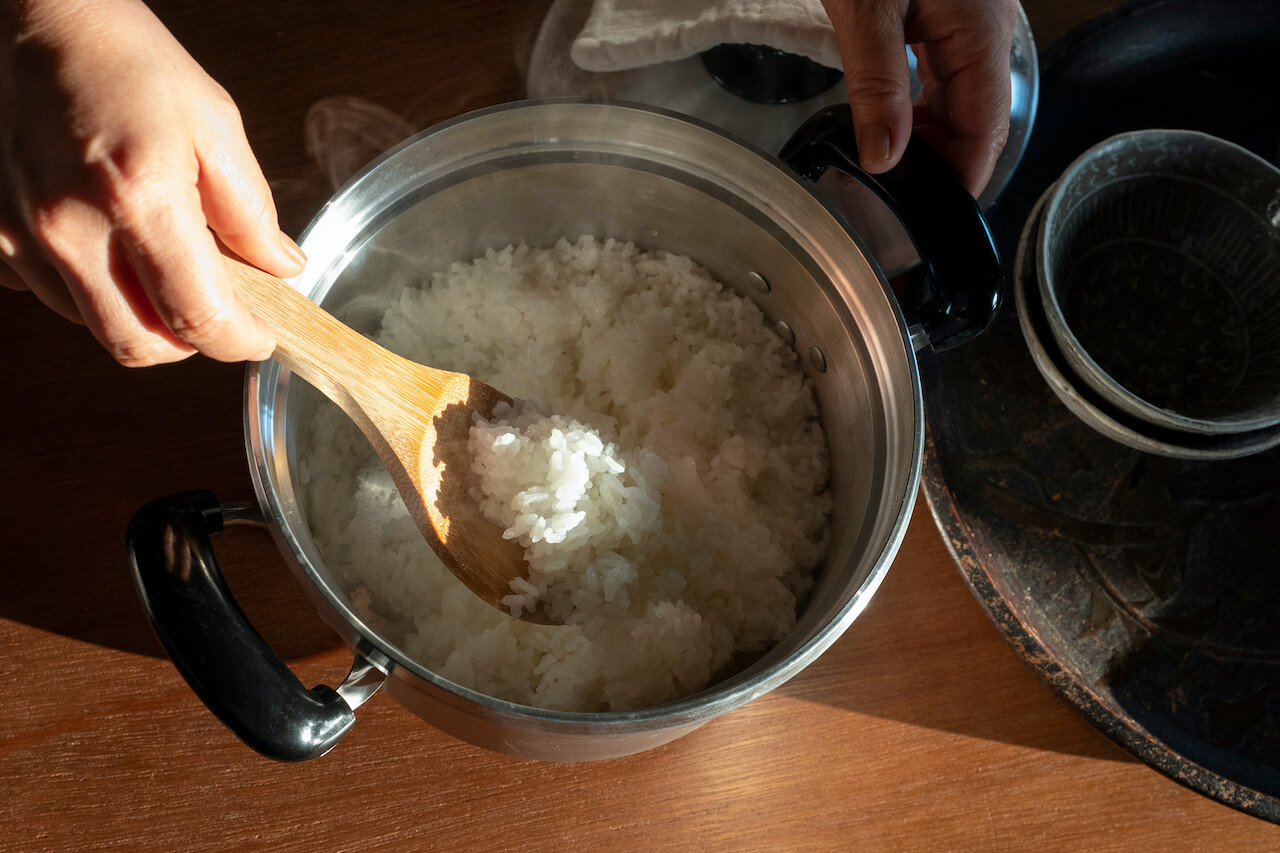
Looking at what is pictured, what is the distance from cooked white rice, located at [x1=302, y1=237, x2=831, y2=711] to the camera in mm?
721

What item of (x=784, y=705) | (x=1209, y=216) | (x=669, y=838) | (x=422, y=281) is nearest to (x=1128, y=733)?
(x=784, y=705)

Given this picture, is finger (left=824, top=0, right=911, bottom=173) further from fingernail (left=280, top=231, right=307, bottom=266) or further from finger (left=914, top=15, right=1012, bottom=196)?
fingernail (left=280, top=231, right=307, bottom=266)

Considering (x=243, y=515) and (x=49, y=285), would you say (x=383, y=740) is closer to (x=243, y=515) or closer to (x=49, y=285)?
(x=243, y=515)

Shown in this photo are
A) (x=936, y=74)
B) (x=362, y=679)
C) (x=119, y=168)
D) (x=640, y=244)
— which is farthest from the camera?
(x=640, y=244)

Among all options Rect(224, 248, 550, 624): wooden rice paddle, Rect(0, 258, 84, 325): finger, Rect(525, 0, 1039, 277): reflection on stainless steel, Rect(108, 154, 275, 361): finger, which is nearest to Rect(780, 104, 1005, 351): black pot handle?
Rect(525, 0, 1039, 277): reflection on stainless steel

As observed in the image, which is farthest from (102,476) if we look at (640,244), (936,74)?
(936,74)

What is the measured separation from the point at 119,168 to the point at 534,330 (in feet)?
1.38

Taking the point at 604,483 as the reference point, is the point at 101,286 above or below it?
above

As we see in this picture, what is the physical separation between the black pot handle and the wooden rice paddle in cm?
39

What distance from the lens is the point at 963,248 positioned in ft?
2.19

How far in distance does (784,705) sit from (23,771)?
28.5 inches

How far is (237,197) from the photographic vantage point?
1.86ft

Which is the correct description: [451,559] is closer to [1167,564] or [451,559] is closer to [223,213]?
[223,213]

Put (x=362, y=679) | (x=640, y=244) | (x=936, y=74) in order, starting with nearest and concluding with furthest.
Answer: (x=362, y=679) → (x=936, y=74) → (x=640, y=244)
